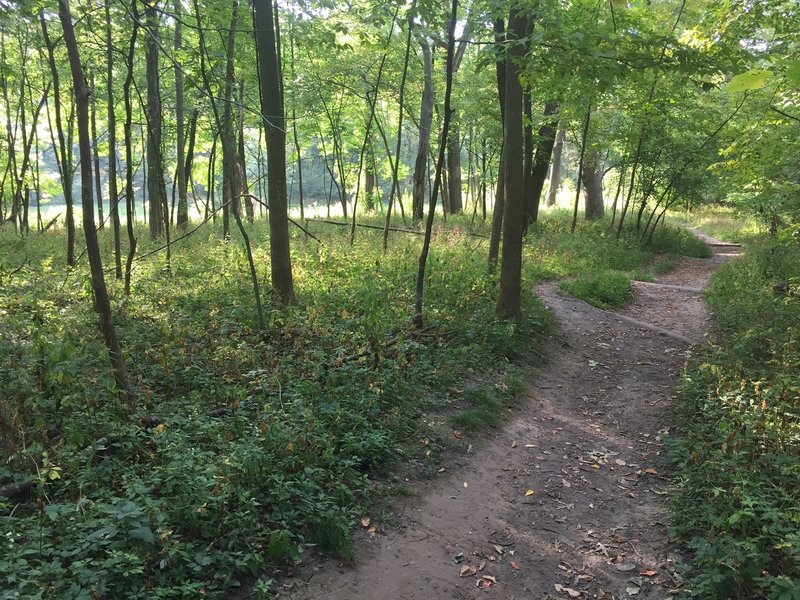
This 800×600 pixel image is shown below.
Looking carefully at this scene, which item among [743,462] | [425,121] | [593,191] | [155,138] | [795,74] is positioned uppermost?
[425,121]

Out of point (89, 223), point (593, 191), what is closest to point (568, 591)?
point (89, 223)

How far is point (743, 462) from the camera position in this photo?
475 centimetres

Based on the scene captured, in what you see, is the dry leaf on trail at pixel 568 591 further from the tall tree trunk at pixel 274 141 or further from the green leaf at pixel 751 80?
the tall tree trunk at pixel 274 141

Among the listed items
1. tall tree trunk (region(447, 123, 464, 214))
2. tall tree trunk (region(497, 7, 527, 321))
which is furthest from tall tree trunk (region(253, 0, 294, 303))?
tall tree trunk (region(447, 123, 464, 214))

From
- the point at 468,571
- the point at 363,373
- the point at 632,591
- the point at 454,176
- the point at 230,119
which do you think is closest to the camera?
the point at 632,591

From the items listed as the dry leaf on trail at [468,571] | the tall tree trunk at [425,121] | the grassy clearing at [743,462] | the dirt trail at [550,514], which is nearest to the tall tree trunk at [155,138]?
the dirt trail at [550,514]

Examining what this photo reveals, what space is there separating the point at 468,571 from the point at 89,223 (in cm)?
446

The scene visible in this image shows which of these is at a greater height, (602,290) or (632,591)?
(602,290)

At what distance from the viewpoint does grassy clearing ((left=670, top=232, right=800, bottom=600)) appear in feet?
11.9

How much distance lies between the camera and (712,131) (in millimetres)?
17094

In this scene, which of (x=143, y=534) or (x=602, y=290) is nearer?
(x=143, y=534)

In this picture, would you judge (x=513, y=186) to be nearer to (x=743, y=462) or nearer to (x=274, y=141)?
(x=274, y=141)

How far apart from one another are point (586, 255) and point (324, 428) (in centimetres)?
1274

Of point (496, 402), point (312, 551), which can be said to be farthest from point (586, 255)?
point (312, 551)
